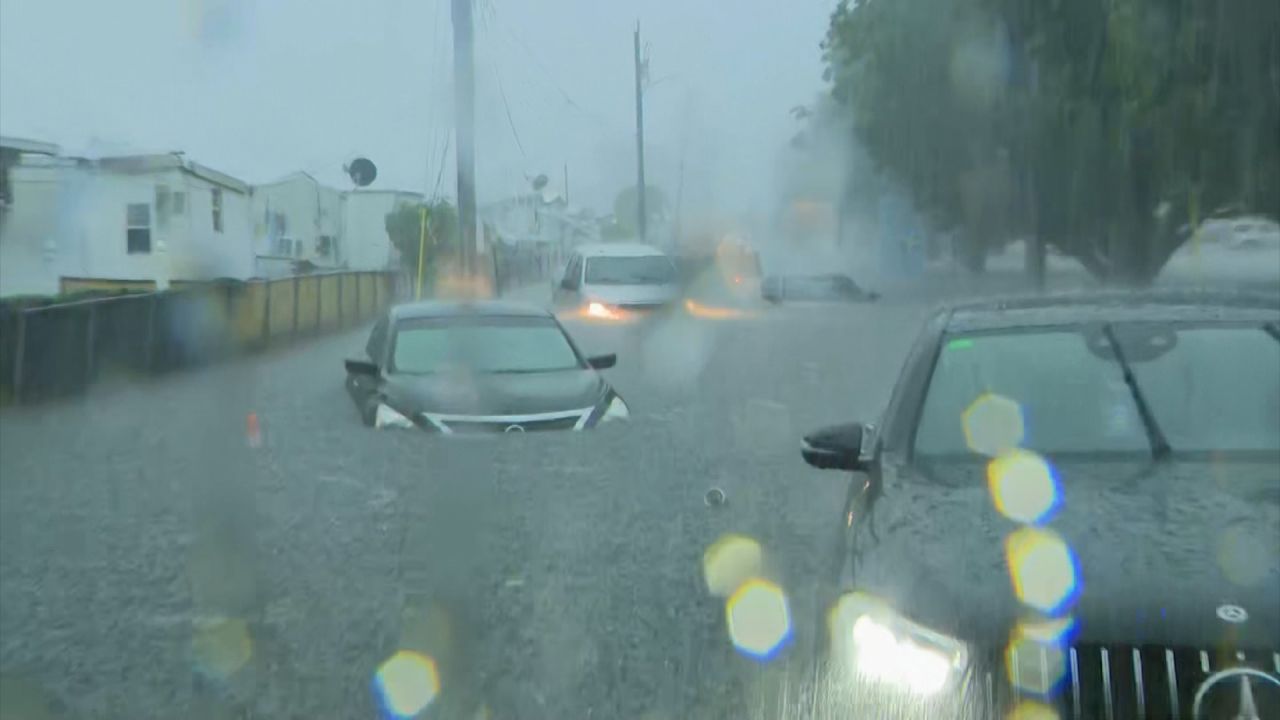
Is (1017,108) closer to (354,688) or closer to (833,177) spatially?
(354,688)

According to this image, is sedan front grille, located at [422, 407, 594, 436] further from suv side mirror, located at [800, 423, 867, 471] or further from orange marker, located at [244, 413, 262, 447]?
suv side mirror, located at [800, 423, 867, 471]

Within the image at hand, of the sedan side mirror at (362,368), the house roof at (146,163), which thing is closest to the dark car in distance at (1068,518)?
the sedan side mirror at (362,368)

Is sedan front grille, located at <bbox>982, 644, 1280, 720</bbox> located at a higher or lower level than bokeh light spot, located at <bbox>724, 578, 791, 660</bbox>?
higher

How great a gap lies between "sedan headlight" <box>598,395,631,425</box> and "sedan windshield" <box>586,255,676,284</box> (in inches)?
585

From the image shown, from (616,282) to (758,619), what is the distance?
21.2 metres

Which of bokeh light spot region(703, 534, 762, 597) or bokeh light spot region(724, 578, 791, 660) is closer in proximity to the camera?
bokeh light spot region(724, 578, 791, 660)

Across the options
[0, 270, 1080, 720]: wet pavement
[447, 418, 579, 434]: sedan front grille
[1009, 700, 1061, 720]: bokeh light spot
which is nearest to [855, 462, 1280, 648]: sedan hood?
[1009, 700, 1061, 720]: bokeh light spot

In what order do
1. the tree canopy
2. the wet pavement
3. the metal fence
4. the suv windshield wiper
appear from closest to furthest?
the suv windshield wiper
the wet pavement
the tree canopy
the metal fence

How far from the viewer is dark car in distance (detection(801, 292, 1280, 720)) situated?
3916 millimetres

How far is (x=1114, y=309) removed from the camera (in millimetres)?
5941

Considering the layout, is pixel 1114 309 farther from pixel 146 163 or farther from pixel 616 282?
pixel 146 163

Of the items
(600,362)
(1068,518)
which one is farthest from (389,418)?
(1068,518)

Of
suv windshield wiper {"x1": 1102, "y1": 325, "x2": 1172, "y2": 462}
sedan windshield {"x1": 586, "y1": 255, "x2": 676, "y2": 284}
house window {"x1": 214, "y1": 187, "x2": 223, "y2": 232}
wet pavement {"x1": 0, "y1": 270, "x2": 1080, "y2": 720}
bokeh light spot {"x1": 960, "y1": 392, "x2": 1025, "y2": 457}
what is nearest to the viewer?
suv windshield wiper {"x1": 1102, "y1": 325, "x2": 1172, "y2": 462}

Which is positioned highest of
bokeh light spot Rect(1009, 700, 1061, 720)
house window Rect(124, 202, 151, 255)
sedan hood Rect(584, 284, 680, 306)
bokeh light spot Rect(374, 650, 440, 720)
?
house window Rect(124, 202, 151, 255)
